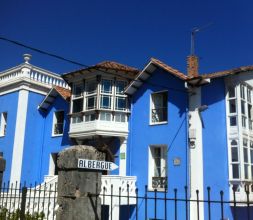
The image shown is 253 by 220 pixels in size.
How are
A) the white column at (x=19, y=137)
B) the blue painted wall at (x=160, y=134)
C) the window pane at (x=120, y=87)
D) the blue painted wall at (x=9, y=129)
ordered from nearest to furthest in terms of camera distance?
1. the blue painted wall at (x=160, y=134)
2. the window pane at (x=120, y=87)
3. the white column at (x=19, y=137)
4. the blue painted wall at (x=9, y=129)

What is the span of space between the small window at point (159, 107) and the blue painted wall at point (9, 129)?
328 inches

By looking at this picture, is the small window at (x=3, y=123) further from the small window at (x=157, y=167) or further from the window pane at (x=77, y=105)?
the small window at (x=157, y=167)

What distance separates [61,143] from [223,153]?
8.95 m

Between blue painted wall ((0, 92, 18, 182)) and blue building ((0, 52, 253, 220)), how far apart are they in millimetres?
58

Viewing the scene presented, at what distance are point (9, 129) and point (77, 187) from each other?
15.8m

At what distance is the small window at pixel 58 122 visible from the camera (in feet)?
65.6

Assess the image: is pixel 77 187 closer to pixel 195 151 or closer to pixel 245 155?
pixel 195 151

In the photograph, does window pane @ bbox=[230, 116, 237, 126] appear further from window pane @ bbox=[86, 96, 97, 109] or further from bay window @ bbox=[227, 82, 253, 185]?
window pane @ bbox=[86, 96, 97, 109]

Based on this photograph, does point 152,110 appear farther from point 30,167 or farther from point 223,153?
point 30,167

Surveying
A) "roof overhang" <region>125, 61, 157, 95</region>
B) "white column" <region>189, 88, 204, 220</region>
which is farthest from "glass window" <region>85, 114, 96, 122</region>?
"white column" <region>189, 88, 204, 220</region>

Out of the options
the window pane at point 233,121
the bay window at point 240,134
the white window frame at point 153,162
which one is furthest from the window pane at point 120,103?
the window pane at point 233,121

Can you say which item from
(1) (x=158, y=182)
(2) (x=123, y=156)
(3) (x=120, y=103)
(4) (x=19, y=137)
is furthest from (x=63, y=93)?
(1) (x=158, y=182)

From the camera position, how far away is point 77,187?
18.4 feet

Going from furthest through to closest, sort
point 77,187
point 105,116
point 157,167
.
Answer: point 105,116 < point 157,167 < point 77,187
